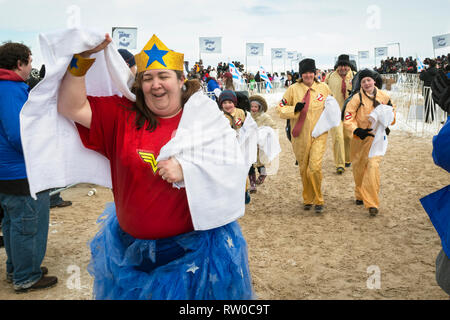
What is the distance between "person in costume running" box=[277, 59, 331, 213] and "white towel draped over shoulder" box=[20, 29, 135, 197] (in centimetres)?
409

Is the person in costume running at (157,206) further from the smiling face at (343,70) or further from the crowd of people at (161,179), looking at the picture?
the smiling face at (343,70)

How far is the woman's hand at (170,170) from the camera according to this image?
1906 mm

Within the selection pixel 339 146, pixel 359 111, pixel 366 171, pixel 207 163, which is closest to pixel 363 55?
pixel 339 146

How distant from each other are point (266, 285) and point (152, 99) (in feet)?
8.33

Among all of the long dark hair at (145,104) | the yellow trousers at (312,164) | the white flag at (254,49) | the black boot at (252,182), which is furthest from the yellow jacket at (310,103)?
the white flag at (254,49)

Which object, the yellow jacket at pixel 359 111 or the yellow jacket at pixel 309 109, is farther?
the yellow jacket at pixel 309 109

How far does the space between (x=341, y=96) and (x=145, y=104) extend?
7.49m

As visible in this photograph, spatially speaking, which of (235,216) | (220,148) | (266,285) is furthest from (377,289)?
(220,148)

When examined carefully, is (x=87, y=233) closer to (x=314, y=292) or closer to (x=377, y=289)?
(x=314, y=292)

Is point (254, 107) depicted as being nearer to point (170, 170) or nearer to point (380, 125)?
point (380, 125)

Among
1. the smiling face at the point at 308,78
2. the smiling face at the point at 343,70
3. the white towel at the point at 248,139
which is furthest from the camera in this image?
the smiling face at the point at 343,70

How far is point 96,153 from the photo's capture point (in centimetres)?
223

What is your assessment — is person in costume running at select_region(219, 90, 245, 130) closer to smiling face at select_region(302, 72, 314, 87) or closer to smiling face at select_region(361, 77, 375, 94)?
smiling face at select_region(302, 72, 314, 87)

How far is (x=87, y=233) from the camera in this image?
17.7 ft
